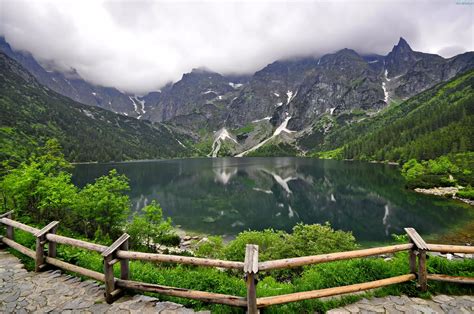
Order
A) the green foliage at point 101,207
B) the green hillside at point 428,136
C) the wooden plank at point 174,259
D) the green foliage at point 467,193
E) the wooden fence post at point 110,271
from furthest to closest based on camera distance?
the green hillside at point 428,136 < the green foliage at point 467,193 < the green foliage at point 101,207 < the wooden fence post at point 110,271 < the wooden plank at point 174,259

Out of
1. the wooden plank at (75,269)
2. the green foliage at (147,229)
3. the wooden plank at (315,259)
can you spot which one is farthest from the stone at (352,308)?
the green foliage at (147,229)

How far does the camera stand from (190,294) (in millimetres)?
7207

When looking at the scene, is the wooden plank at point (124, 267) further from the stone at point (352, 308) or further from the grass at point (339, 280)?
the stone at point (352, 308)

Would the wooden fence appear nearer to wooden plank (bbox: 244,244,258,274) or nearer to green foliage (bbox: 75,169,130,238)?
wooden plank (bbox: 244,244,258,274)

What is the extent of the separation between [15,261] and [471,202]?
240 ft

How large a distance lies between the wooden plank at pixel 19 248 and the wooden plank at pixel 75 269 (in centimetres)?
103

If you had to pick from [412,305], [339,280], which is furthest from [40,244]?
[412,305]

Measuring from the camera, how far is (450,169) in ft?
271

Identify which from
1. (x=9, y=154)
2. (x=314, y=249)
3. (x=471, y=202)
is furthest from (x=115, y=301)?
(x=9, y=154)

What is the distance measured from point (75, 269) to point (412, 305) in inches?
456

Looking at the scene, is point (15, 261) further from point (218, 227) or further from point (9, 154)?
point (9, 154)

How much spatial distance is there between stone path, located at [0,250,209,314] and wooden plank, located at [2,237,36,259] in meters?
0.82

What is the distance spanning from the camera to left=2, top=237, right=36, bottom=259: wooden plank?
10773 millimetres

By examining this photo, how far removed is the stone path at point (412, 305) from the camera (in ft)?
23.0
